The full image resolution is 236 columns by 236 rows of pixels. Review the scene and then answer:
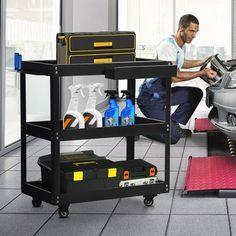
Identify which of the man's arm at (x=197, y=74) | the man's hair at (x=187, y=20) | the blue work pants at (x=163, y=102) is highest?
the man's hair at (x=187, y=20)

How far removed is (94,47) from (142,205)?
1.05m

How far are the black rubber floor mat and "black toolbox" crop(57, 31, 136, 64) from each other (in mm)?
2225

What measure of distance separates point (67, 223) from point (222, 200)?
1095 mm

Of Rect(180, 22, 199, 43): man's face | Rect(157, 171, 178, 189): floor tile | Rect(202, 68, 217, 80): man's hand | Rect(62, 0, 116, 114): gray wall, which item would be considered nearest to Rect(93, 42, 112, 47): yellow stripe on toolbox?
Rect(157, 171, 178, 189): floor tile

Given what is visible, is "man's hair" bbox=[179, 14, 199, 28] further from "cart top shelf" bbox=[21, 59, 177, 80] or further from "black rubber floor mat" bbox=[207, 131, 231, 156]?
"cart top shelf" bbox=[21, 59, 177, 80]

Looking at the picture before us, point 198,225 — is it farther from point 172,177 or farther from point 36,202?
point 172,177

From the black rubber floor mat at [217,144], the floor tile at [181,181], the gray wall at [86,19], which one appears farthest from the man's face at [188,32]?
the floor tile at [181,181]

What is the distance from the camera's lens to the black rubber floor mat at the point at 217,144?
6.33 m

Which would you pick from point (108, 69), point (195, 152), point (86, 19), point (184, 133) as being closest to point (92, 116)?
point (108, 69)

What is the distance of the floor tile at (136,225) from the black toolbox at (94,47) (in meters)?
0.96

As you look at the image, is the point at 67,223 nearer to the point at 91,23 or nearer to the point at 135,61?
the point at 135,61

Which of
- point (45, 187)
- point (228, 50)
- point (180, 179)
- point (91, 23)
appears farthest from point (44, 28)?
point (228, 50)

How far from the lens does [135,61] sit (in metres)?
4.37

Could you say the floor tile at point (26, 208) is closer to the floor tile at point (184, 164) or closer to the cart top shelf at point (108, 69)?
the cart top shelf at point (108, 69)
